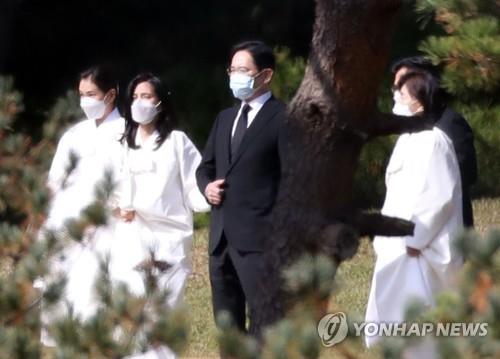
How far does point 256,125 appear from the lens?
226 inches

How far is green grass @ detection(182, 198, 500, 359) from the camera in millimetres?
7484

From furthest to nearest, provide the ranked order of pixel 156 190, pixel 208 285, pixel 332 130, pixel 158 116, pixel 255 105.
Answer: pixel 208 285
pixel 158 116
pixel 156 190
pixel 255 105
pixel 332 130

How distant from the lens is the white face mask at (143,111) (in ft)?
20.3

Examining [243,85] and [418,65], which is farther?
[418,65]

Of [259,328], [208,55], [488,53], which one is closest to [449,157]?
[488,53]

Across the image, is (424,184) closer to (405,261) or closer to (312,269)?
(405,261)

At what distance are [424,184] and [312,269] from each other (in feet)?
10.7

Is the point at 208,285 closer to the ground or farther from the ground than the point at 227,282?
closer to the ground

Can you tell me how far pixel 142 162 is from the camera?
6145mm

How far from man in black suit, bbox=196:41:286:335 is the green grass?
0.79 metres

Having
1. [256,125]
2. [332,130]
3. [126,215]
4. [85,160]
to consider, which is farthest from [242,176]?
[332,130]

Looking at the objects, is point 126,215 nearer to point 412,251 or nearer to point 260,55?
point 260,55

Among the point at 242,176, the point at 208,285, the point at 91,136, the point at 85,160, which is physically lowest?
the point at 208,285

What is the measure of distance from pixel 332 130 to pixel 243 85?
2987mm
